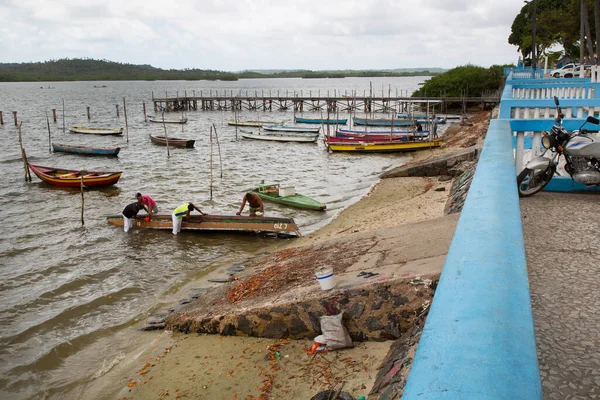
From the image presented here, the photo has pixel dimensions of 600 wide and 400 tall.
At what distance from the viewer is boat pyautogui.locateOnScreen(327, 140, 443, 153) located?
126ft

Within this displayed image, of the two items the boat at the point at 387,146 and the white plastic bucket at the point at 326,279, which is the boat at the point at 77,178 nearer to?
the boat at the point at 387,146

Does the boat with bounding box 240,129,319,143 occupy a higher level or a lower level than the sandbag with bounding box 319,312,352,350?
higher

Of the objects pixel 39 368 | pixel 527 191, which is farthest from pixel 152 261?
pixel 527 191

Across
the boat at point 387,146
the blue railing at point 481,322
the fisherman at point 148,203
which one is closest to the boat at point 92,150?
the boat at point 387,146

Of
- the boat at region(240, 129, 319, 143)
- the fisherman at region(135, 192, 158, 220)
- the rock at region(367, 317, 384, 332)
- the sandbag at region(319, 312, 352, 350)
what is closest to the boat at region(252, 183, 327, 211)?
the fisherman at region(135, 192, 158, 220)

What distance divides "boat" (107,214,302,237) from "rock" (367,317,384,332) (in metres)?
11.0

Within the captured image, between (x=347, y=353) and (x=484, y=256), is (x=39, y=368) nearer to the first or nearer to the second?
(x=347, y=353)

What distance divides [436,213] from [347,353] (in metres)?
10.5

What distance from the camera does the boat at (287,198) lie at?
71.9 feet

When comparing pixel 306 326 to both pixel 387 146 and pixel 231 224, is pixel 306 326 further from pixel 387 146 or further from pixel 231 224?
pixel 387 146

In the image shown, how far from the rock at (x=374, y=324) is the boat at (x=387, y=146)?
32.5m

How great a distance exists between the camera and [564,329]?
3.18 m

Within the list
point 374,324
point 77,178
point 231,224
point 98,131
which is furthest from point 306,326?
point 98,131

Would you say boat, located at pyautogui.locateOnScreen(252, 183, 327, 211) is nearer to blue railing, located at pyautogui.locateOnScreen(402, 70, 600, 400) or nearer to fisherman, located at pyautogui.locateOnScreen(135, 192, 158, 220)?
fisherman, located at pyautogui.locateOnScreen(135, 192, 158, 220)
